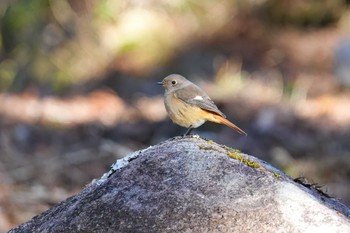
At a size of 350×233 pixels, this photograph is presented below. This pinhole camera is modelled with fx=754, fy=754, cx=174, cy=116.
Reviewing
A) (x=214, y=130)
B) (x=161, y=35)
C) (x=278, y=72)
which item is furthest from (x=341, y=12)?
(x=214, y=130)

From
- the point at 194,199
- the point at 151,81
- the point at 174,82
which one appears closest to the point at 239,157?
the point at 194,199

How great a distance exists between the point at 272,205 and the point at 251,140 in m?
6.46

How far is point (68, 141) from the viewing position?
1050cm

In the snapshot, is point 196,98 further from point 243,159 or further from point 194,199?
point 194,199

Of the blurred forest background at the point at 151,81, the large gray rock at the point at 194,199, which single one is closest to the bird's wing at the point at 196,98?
the large gray rock at the point at 194,199

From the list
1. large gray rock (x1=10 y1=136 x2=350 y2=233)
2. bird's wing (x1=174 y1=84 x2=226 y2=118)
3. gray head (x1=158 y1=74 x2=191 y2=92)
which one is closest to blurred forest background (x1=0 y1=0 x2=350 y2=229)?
gray head (x1=158 y1=74 x2=191 y2=92)

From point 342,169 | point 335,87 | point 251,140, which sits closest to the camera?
point 342,169

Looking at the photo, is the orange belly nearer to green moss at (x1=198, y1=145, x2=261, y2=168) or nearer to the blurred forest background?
green moss at (x1=198, y1=145, x2=261, y2=168)

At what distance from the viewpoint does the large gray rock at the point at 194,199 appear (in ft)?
10.6

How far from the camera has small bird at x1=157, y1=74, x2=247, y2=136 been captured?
4.71m

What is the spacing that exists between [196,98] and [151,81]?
8.23 metres

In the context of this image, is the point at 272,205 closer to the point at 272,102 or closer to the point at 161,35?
the point at 272,102

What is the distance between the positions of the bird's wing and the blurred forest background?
3.78 metres

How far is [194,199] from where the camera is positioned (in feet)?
10.9
